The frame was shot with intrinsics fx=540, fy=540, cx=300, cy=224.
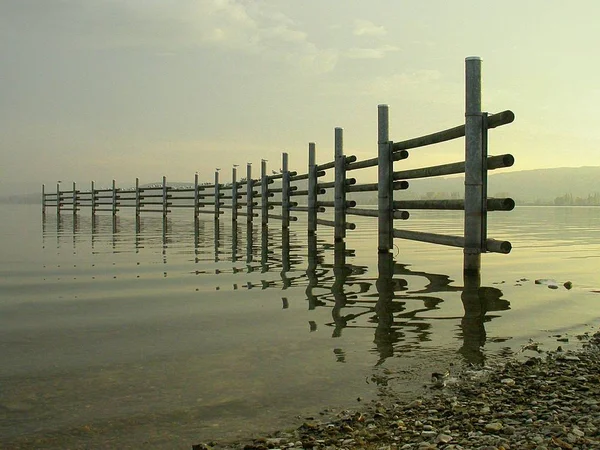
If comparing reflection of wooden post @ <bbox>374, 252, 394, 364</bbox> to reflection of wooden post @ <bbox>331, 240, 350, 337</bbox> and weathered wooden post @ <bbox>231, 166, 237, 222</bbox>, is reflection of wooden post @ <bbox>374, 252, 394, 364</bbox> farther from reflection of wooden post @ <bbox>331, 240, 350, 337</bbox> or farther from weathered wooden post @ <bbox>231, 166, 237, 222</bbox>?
weathered wooden post @ <bbox>231, 166, 237, 222</bbox>

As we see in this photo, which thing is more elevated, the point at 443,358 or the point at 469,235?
the point at 469,235

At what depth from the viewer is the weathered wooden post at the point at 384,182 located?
7.57 metres

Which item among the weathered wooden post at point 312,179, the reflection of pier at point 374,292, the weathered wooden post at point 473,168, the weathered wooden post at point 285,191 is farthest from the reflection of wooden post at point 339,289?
the weathered wooden post at point 285,191

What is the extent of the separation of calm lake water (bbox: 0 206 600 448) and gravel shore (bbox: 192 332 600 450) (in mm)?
129

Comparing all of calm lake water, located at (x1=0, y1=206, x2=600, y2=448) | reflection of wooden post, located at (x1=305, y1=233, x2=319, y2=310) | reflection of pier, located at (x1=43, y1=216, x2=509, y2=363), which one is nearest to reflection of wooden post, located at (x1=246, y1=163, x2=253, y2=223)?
reflection of wooden post, located at (x1=305, y1=233, x2=319, y2=310)

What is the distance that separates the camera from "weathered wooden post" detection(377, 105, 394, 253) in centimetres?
757

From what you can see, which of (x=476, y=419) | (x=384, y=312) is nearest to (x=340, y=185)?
(x=384, y=312)

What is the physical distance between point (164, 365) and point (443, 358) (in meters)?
1.35

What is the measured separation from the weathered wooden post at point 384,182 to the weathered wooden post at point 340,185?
222 cm

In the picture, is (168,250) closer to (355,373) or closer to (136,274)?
(136,274)

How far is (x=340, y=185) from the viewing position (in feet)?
32.9

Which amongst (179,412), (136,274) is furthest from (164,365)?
(136,274)

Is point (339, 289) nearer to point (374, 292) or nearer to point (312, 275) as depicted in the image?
point (374, 292)

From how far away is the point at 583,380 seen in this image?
2.27 metres
